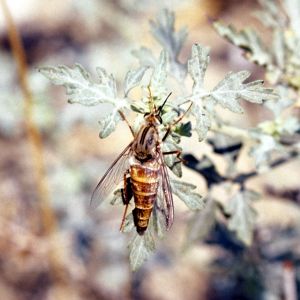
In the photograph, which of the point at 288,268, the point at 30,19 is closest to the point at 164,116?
the point at 288,268

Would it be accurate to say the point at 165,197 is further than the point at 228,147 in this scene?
No

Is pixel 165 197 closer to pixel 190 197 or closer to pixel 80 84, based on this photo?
pixel 190 197

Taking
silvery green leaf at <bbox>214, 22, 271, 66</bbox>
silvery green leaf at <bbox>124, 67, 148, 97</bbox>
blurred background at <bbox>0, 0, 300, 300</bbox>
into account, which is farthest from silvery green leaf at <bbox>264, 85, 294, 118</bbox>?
blurred background at <bbox>0, 0, 300, 300</bbox>

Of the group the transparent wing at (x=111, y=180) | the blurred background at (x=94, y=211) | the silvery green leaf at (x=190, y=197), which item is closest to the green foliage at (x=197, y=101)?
the silvery green leaf at (x=190, y=197)

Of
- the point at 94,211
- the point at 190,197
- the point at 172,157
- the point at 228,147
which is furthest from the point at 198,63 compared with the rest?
the point at 94,211

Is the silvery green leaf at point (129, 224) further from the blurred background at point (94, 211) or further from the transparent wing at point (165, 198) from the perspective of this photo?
the blurred background at point (94, 211)

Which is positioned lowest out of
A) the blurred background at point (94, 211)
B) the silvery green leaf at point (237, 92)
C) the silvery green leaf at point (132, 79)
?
the blurred background at point (94, 211)

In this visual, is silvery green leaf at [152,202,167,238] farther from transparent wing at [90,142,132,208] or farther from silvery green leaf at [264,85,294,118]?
silvery green leaf at [264,85,294,118]
